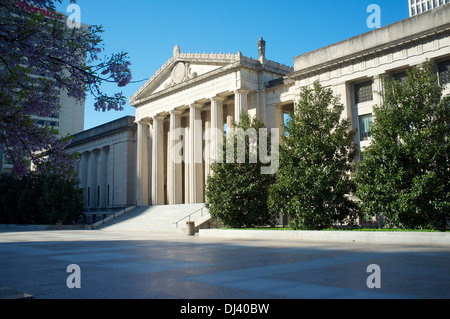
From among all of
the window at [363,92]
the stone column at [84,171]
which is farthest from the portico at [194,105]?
the stone column at [84,171]

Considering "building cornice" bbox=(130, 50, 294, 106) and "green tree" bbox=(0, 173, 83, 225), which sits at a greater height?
"building cornice" bbox=(130, 50, 294, 106)

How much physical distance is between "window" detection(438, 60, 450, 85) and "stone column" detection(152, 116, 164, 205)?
29741 millimetres

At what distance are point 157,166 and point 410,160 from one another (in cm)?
3124

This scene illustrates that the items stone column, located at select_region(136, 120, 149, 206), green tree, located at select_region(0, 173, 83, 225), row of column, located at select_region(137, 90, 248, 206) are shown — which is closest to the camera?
A: row of column, located at select_region(137, 90, 248, 206)

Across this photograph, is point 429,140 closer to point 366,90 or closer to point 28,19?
point 366,90

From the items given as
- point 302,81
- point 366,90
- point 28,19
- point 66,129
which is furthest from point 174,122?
point 66,129

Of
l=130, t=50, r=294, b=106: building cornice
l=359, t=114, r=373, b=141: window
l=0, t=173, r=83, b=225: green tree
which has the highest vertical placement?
l=130, t=50, r=294, b=106: building cornice

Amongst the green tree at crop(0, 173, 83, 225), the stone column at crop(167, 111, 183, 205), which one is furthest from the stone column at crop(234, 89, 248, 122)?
the green tree at crop(0, 173, 83, 225)

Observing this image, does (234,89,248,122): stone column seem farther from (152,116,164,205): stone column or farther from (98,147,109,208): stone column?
(98,147,109,208): stone column

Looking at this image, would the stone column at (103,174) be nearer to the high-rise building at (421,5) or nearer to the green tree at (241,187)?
the green tree at (241,187)

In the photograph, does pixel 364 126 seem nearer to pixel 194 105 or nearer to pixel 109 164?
pixel 194 105

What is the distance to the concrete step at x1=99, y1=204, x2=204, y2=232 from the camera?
116 ft

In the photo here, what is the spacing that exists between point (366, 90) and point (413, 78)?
29.6 ft

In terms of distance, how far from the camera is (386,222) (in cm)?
2039
